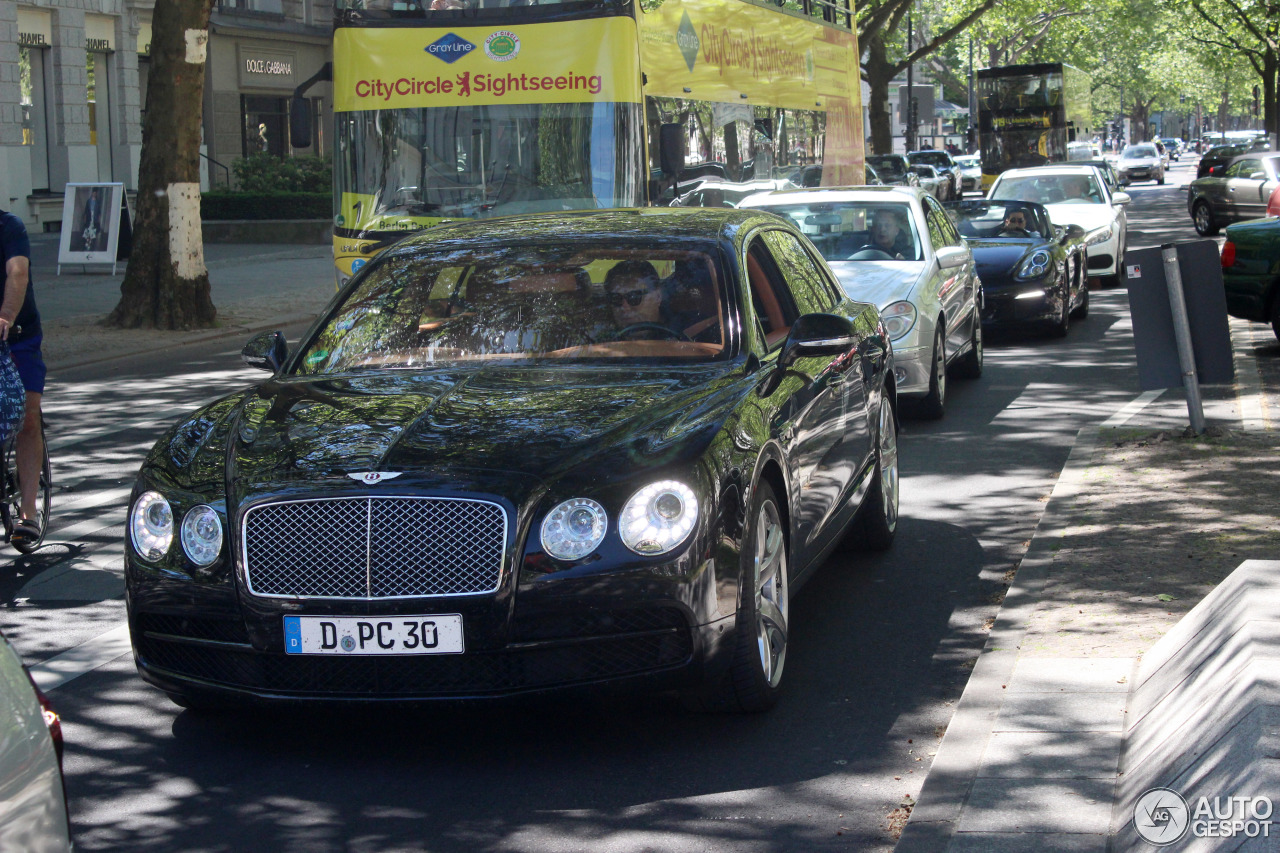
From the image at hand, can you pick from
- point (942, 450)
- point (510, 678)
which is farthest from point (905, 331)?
point (510, 678)

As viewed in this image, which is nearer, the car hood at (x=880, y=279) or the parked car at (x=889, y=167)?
the car hood at (x=880, y=279)

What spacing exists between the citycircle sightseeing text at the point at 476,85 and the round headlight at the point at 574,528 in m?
10.3

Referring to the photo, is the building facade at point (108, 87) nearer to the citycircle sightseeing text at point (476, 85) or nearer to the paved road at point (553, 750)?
the citycircle sightseeing text at point (476, 85)

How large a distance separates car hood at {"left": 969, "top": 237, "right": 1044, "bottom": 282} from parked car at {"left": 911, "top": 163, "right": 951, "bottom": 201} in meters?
28.1

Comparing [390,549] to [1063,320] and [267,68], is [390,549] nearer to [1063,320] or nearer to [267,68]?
[1063,320]

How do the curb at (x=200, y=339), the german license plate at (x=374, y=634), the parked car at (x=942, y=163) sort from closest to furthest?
1. the german license plate at (x=374, y=634)
2. the curb at (x=200, y=339)
3. the parked car at (x=942, y=163)

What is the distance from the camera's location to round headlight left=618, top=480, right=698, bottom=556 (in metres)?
4.49

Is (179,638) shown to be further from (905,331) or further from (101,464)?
(905,331)

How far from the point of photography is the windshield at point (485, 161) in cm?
1432

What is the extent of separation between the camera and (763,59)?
19.3 metres

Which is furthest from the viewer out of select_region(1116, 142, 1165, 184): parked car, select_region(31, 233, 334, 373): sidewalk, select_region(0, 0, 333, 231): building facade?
select_region(1116, 142, 1165, 184): parked car

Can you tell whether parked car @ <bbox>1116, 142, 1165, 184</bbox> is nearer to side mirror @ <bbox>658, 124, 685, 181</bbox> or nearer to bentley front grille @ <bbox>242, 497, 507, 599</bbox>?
side mirror @ <bbox>658, 124, 685, 181</bbox>

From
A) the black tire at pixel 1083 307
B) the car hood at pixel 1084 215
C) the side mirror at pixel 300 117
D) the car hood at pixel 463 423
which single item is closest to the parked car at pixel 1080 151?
the car hood at pixel 1084 215

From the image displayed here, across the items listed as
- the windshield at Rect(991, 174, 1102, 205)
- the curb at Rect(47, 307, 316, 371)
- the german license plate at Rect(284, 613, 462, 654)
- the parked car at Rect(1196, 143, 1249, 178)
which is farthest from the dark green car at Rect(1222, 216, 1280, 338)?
the parked car at Rect(1196, 143, 1249, 178)
